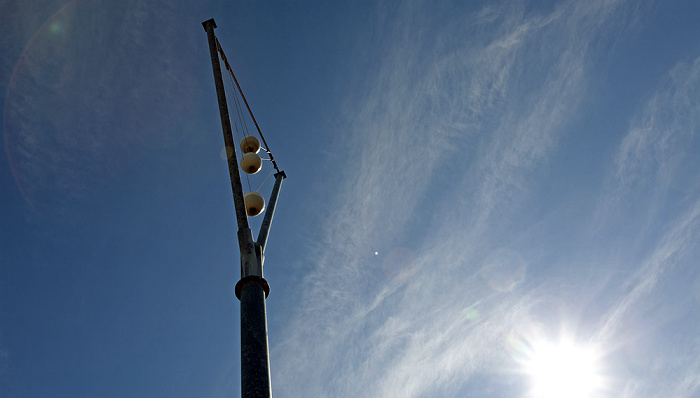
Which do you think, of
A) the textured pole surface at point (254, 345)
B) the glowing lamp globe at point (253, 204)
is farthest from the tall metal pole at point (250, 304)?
the glowing lamp globe at point (253, 204)

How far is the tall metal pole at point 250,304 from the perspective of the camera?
4730 mm

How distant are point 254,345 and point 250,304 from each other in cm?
56

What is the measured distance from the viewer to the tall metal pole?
15.5 feet

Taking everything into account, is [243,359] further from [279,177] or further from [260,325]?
[279,177]

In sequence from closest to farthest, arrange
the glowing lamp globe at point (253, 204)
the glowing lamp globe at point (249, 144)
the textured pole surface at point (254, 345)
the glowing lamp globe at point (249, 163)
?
the textured pole surface at point (254, 345), the glowing lamp globe at point (253, 204), the glowing lamp globe at point (249, 163), the glowing lamp globe at point (249, 144)

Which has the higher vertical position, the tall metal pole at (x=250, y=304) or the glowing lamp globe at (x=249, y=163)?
the glowing lamp globe at (x=249, y=163)

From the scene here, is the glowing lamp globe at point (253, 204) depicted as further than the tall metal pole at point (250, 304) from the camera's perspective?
Yes

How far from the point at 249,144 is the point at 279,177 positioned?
0.97 m

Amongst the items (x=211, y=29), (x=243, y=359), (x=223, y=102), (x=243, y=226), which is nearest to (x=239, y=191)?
(x=243, y=226)

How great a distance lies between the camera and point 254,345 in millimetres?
5000

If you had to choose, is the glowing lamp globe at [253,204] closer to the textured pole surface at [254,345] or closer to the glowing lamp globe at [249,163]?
the glowing lamp globe at [249,163]

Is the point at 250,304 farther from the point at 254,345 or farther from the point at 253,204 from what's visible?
the point at 253,204

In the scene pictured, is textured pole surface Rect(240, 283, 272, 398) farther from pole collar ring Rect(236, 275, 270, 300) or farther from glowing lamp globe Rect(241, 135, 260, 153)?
glowing lamp globe Rect(241, 135, 260, 153)

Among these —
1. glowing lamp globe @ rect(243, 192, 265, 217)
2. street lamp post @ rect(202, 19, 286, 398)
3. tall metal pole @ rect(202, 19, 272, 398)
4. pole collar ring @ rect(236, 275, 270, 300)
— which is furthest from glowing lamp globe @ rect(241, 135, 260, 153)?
pole collar ring @ rect(236, 275, 270, 300)
